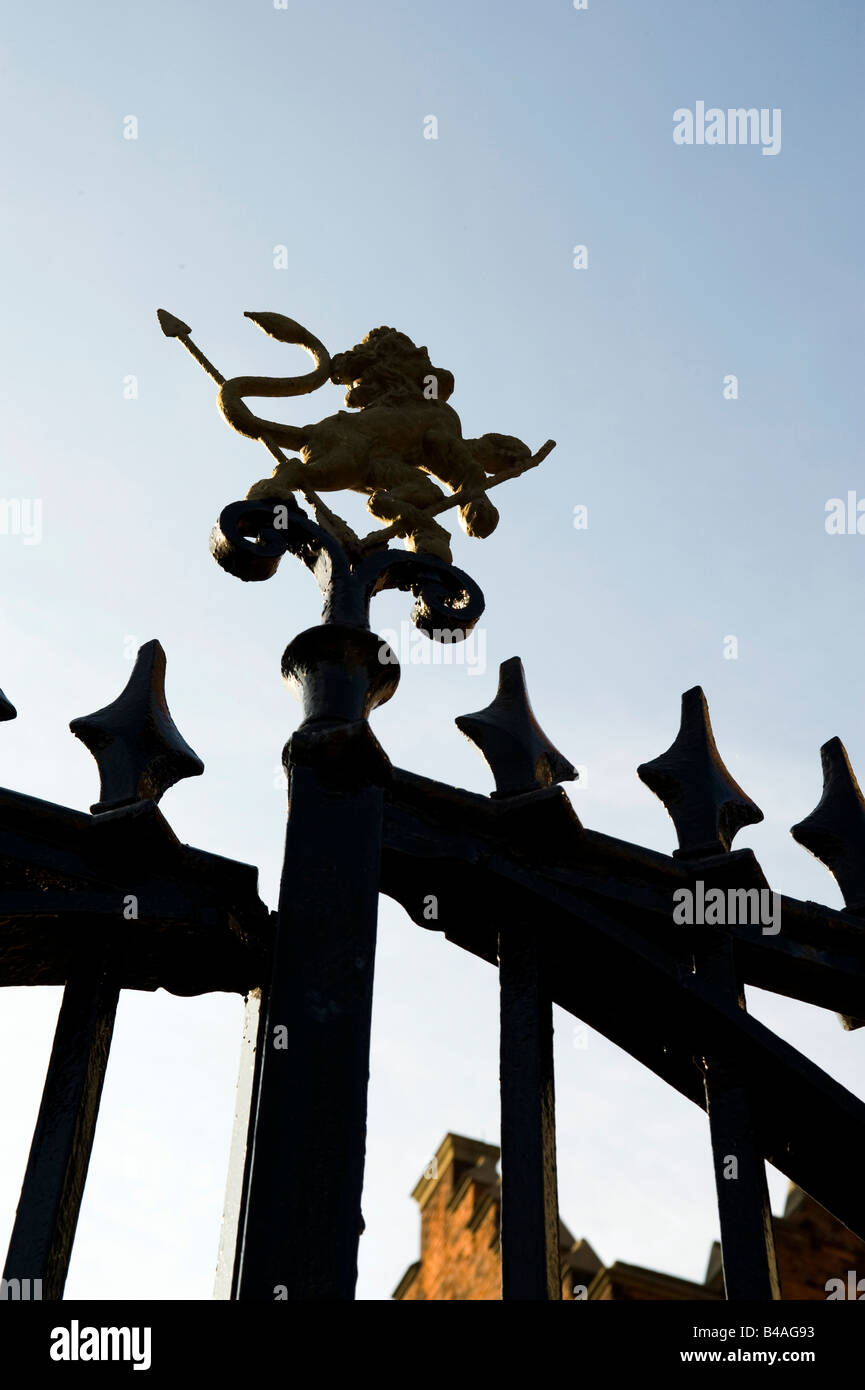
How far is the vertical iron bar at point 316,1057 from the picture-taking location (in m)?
2.12

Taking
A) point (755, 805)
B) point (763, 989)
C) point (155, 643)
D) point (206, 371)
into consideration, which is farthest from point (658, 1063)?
point (206, 371)

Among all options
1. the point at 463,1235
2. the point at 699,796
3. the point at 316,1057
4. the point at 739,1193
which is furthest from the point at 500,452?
the point at 463,1235

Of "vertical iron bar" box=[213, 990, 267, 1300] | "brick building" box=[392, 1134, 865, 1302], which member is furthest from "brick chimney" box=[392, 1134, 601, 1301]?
"vertical iron bar" box=[213, 990, 267, 1300]

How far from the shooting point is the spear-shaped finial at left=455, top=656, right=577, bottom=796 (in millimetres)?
2783

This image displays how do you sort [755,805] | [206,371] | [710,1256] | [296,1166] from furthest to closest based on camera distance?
[710,1256], [206,371], [755,805], [296,1166]

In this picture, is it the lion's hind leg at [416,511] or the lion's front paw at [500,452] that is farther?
the lion's front paw at [500,452]

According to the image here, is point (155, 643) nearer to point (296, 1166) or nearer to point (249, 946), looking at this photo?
point (249, 946)

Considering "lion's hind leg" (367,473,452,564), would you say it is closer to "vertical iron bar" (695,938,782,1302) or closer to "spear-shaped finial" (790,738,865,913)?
"spear-shaped finial" (790,738,865,913)

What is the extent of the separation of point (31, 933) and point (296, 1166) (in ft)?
2.10

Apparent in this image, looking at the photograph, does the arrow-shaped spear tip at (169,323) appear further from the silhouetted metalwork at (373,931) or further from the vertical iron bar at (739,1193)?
the vertical iron bar at (739,1193)

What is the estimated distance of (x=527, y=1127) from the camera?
2.37 m

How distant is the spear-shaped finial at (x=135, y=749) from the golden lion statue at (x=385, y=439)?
0.55 m

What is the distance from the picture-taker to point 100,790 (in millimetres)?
2600

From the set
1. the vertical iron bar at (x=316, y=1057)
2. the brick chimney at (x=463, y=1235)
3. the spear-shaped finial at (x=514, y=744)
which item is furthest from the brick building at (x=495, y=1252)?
the vertical iron bar at (x=316, y=1057)
